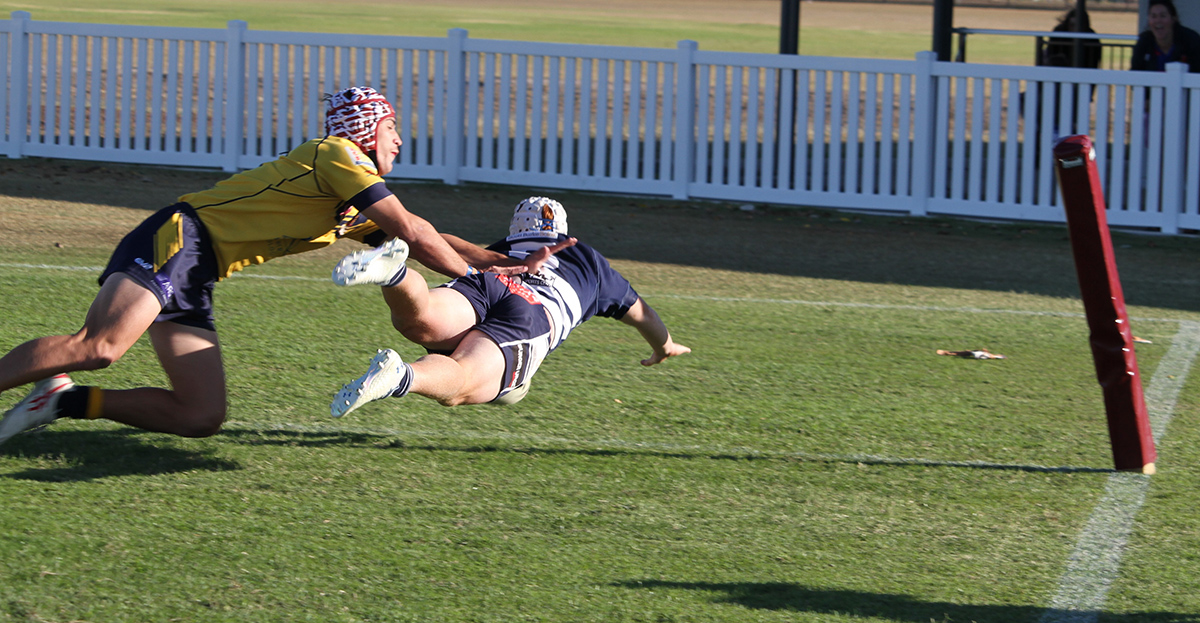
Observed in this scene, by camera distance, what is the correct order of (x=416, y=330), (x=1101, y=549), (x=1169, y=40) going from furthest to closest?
(x=1169, y=40) → (x=416, y=330) → (x=1101, y=549)

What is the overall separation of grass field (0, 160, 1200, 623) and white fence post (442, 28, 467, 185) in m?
5.03

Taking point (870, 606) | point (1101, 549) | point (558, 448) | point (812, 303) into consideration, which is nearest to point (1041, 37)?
point (812, 303)

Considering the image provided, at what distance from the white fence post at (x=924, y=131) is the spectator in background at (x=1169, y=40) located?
211 cm

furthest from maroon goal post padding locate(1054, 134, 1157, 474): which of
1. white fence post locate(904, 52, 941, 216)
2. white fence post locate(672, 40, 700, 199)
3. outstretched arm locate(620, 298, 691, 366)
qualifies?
white fence post locate(672, 40, 700, 199)

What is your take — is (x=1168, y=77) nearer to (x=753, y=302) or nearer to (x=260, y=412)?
(x=753, y=302)

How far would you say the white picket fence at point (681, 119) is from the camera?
499 inches

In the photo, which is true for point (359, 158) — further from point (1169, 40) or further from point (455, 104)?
point (1169, 40)

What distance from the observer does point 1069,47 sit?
60.5ft

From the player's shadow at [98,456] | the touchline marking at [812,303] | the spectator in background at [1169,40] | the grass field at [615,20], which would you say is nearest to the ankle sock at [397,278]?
the player's shadow at [98,456]

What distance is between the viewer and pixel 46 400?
199 inches

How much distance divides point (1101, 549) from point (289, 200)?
10.4 feet

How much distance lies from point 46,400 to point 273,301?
136 inches

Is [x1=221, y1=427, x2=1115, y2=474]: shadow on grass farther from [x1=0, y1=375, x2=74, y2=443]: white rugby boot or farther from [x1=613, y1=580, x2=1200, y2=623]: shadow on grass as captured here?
[x1=613, y1=580, x2=1200, y2=623]: shadow on grass

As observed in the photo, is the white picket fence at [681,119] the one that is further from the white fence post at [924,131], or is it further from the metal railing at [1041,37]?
the metal railing at [1041,37]
